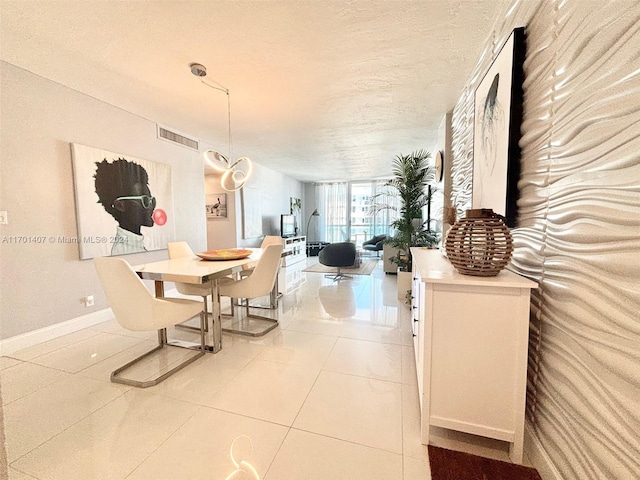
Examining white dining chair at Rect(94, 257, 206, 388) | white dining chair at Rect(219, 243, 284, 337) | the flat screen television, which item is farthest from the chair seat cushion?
white dining chair at Rect(94, 257, 206, 388)

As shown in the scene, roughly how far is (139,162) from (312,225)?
20.9 ft

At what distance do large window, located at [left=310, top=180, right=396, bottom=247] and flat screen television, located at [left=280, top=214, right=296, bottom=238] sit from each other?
1.89m

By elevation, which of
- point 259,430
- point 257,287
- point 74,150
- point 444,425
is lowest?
point 259,430

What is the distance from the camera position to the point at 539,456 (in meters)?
1.19

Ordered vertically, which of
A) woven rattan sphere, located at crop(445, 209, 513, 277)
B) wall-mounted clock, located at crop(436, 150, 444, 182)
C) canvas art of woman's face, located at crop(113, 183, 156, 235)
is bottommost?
woven rattan sphere, located at crop(445, 209, 513, 277)

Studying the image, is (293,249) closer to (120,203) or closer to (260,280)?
(120,203)

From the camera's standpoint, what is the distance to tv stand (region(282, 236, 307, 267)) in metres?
6.22

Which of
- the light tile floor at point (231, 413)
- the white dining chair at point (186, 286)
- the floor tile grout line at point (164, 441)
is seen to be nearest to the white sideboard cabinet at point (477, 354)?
the light tile floor at point (231, 413)

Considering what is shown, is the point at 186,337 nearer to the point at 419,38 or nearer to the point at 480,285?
the point at 480,285

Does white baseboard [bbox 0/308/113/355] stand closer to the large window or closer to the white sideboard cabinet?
the white sideboard cabinet

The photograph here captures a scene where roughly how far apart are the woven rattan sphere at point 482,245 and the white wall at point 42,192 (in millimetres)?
3588

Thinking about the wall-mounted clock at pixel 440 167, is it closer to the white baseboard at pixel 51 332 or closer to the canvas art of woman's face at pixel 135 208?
the canvas art of woman's face at pixel 135 208

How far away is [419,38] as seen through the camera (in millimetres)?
1978

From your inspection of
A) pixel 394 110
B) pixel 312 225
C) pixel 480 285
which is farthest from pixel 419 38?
pixel 312 225
